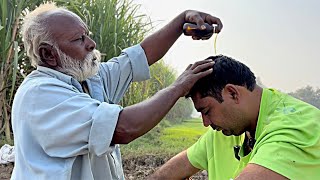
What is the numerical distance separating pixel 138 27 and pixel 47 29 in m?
3.10

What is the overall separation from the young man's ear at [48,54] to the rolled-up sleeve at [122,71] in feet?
1.01

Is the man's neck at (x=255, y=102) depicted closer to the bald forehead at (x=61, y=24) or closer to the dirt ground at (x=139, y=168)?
the bald forehead at (x=61, y=24)

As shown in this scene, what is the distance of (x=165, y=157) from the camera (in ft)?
13.9

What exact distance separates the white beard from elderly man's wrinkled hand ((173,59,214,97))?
0.35 metres

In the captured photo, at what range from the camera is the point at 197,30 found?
1862 mm

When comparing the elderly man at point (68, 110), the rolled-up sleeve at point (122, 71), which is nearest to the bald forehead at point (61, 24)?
the elderly man at point (68, 110)

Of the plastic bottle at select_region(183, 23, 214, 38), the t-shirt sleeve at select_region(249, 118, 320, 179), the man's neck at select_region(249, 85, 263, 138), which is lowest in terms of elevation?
the t-shirt sleeve at select_region(249, 118, 320, 179)

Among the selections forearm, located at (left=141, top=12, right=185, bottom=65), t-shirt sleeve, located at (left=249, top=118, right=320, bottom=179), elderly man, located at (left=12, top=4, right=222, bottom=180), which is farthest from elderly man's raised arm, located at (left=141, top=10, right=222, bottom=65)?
t-shirt sleeve, located at (left=249, top=118, right=320, bottom=179)

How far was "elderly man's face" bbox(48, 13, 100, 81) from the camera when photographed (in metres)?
1.58

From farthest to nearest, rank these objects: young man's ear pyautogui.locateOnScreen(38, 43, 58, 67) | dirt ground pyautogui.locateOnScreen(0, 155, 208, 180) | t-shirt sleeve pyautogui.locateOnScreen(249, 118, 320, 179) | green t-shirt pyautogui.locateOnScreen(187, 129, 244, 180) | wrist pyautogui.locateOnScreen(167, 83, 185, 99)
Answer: dirt ground pyautogui.locateOnScreen(0, 155, 208, 180) < green t-shirt pyautogui.locateOnScreen(187, 129, 244, 180) < young man's ear pyautogui.locateOnScreen(38, 43, 58, 67) < wrist pyautogui.locateOnScreen(167, 83, 185, 99) < t-shirt sleeve pyautogui.locateOnScreen(249, 118, 320, 179)

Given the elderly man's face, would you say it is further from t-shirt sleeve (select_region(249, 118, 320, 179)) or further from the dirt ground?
the dirt ground

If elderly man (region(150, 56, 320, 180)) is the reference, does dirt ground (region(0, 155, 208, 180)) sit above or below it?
below

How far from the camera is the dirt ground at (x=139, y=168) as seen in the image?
12.3ft

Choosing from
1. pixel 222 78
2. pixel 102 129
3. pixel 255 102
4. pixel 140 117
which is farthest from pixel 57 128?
pixel 255 102
